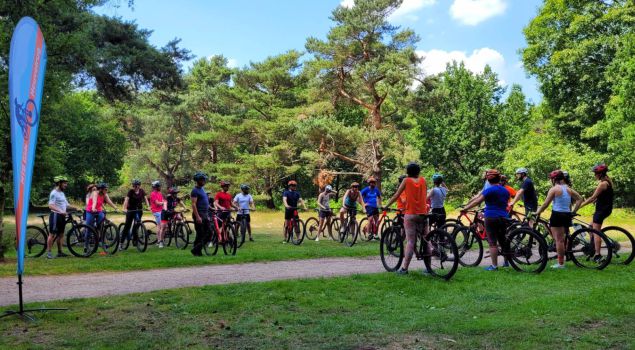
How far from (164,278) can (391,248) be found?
369 cm

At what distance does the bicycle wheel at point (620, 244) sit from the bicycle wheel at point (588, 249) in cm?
20

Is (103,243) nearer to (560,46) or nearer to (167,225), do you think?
(167,225)

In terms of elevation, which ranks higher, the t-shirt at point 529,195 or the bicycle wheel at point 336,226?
the t-shirt at point 529,195

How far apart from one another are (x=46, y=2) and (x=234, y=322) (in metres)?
9.75

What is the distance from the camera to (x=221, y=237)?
12.2 meters

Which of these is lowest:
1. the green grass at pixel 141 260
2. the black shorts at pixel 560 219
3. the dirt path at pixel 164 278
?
the dirt path at pixel 164 278

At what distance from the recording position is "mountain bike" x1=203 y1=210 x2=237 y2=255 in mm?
11945

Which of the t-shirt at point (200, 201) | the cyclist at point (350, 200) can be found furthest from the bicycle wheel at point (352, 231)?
the t-shirt at point (200, 201)

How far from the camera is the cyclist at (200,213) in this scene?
1138 centimetres

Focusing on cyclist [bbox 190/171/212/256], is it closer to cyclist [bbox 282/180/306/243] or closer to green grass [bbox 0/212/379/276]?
green grass [bbox 0/212/379/276]

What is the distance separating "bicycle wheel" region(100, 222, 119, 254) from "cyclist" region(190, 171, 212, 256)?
7.38ft

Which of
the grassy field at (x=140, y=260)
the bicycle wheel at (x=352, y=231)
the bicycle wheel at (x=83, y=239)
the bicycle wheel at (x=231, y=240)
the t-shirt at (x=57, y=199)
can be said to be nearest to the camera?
the grassy field at (x=140, y=260)

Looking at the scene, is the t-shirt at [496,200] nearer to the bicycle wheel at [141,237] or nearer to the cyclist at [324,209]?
the cyclist at [324,209]

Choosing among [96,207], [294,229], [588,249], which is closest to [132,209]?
[96,207]
